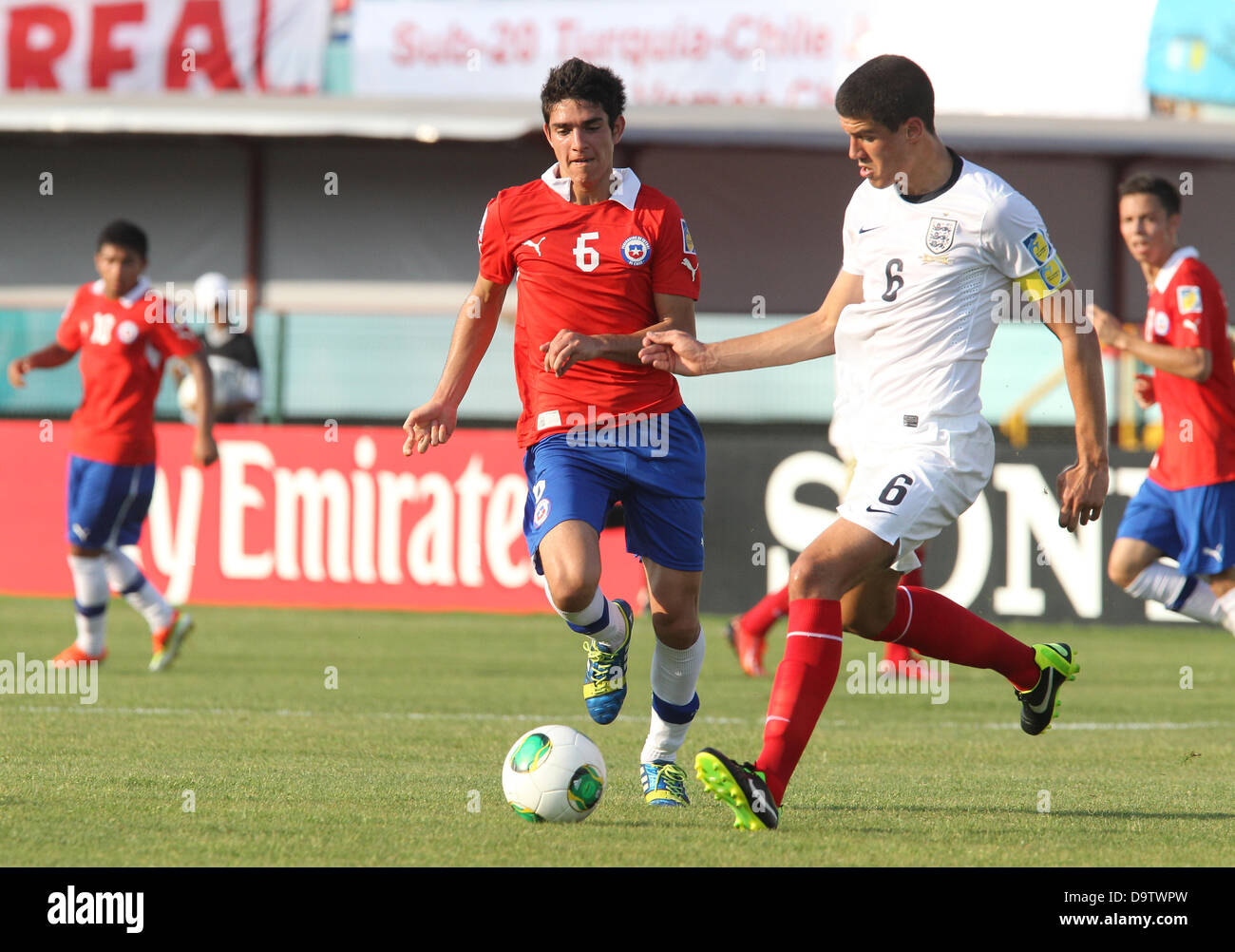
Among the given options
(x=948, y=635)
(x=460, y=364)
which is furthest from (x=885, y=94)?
(x=948, y=635)

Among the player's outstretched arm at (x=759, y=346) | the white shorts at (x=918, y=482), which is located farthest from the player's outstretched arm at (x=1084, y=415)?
the player's outstretched arm at (x=759, y=346)

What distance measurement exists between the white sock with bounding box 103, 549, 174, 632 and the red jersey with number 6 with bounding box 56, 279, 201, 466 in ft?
1.86

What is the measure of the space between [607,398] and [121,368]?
5238mm

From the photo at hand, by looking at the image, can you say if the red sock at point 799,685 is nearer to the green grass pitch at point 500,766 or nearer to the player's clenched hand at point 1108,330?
the green grass pitch at point 500,766

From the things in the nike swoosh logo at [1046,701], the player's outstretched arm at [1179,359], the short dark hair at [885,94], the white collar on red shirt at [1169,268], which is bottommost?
the nike swoosh logo at [1046,701]

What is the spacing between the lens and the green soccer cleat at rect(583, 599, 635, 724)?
6203mm

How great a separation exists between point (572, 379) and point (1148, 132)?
46.0ft

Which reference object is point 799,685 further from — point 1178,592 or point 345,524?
point 345,524

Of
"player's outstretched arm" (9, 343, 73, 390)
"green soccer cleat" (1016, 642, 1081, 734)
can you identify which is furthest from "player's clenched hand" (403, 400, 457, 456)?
"player's outstretched arm" (9, 343, 73, 390)

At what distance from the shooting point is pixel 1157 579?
8961mm

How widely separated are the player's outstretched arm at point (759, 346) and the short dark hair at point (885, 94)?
0.54m

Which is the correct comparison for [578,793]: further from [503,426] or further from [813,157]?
[813,157]

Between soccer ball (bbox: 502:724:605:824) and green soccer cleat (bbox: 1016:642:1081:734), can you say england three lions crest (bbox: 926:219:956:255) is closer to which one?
green soccer cleat (bbox: 1016:642:1081:734)

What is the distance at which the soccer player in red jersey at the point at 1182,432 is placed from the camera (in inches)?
340
